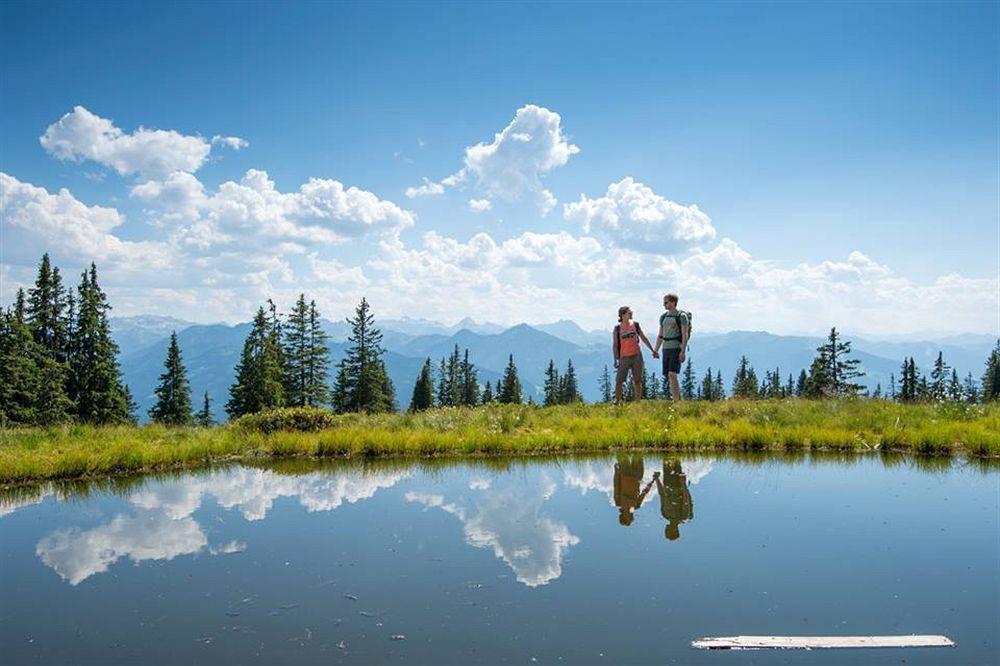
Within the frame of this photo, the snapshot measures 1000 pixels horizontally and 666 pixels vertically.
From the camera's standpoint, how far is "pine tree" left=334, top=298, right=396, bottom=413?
6500cm

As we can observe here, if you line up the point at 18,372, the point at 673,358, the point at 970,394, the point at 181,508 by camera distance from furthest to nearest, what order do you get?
the point at 18,372
the point at 970,394
the point at 673,358
the point at 181,508

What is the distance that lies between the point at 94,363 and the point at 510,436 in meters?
55.6

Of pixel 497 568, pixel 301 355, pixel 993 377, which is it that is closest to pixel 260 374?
pixel 301 355

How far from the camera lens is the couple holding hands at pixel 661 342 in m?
16.6

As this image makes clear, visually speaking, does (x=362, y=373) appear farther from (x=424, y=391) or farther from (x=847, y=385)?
(x=847, y=385)

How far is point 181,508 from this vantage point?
8.24m

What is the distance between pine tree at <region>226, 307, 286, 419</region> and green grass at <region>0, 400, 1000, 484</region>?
40.9 metres

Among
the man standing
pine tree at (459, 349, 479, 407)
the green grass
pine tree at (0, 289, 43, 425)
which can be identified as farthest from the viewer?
pine tree at (459, 349, 479, 407)

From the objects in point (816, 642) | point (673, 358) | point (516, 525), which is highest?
point (673, 358)

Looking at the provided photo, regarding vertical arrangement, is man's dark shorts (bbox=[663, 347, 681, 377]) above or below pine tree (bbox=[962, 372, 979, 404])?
above

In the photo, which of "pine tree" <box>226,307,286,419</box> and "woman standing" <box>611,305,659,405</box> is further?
"pine tree" <box>226,307,286,419</box>

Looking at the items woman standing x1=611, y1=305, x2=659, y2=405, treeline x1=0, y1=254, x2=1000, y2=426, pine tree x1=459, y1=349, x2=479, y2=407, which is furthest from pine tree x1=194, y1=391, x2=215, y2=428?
pine tree x1=459, y1=349, x2=479, y2=407

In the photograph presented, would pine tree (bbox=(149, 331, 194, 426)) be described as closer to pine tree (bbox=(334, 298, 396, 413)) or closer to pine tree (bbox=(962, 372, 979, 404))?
pine tree (bbox=(334, 298, 396, 413))

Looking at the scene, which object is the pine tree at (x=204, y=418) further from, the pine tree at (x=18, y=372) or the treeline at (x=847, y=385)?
the treeline at (x=847, y=385)
